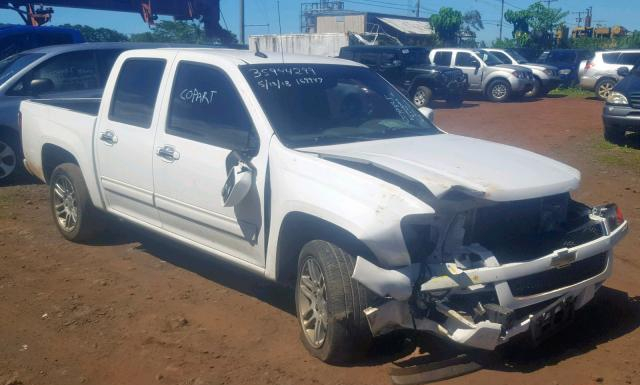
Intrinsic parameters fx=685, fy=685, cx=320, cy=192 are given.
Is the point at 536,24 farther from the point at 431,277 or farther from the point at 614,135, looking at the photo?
the point at 431,277

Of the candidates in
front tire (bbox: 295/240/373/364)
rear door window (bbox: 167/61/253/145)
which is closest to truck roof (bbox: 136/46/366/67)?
rear door window (bbox: 167/61/253/145)

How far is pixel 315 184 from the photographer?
13.0 ft

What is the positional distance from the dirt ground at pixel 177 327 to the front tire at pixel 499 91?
1557cm

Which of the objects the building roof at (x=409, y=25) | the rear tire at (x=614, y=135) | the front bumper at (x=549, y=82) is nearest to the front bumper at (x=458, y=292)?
the rear tire at (x=614, y=135)

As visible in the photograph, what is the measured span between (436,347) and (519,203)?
101 cm

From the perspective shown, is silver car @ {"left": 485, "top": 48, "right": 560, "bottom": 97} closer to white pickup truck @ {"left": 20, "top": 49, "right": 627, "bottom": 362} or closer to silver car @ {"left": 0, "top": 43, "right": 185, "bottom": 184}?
silver car @ {"left": 0, "top": 43, "right": 185, "bottom": 184}

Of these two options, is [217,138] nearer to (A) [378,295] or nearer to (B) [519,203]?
(A) [378,295]

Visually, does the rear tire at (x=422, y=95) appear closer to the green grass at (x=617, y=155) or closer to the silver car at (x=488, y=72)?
the silver car at (x=488, y=72)

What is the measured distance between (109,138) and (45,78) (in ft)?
13.8

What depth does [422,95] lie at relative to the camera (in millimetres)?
19828

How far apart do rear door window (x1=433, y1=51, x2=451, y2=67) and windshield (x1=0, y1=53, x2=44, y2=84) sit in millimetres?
15646

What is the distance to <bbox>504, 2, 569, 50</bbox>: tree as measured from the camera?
42.8 metres

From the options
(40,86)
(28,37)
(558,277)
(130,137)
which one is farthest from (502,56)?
(558,277)

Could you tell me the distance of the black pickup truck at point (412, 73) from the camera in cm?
1964
